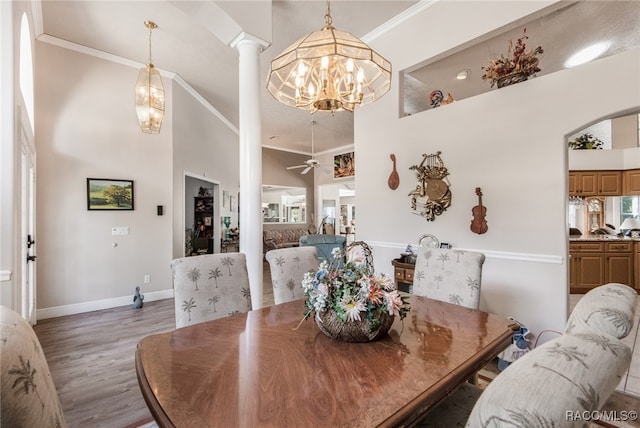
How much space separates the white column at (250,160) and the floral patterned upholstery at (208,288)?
0.86 meters

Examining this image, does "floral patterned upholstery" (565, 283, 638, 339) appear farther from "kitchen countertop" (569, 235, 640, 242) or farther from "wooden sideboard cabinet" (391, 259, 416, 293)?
"kitchen countertop" (569, 235, 640, 242)

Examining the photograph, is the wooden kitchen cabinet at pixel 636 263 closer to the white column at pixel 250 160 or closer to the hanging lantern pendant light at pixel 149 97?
the white column at pixel 250 160

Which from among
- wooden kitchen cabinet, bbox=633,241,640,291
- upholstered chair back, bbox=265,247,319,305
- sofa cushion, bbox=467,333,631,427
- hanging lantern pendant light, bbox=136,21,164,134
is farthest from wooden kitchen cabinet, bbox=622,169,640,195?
hanging lantern pendant light, bbox=136,21,164,134

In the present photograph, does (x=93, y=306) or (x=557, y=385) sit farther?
(x=93, y=306)

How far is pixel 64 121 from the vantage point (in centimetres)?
381

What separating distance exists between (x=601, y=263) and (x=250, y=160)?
5.88 m

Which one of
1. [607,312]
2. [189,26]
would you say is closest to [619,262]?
[607,312]

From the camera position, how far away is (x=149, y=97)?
3.49 m

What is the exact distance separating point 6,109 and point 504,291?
4.04 meters

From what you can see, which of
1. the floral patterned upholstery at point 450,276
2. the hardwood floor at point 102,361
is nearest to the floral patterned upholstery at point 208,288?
the hardwood floor at point 102,361

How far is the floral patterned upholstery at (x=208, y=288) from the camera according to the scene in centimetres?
172

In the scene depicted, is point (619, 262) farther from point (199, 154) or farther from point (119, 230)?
point (119, 230)

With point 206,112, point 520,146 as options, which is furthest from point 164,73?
point 520,146

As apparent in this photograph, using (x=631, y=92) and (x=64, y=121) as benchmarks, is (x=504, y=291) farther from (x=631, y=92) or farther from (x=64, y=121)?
(x=64, y=121)
